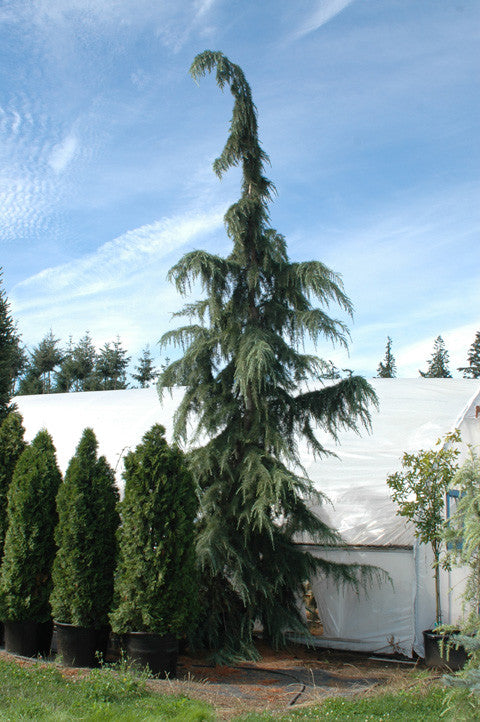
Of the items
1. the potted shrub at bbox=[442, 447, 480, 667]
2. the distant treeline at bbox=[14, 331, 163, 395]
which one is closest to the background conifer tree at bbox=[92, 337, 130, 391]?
the distant treeline at bbox=[14, 331, 163, 395]

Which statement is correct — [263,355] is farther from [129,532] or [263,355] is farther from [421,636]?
[421,636]

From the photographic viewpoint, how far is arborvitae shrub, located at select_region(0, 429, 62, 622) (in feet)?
23.7

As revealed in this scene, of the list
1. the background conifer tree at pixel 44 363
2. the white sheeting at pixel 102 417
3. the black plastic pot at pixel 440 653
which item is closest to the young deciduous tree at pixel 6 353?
the white sheeting at pixel 102 417

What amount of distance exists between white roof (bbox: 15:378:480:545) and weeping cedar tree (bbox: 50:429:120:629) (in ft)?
6.43

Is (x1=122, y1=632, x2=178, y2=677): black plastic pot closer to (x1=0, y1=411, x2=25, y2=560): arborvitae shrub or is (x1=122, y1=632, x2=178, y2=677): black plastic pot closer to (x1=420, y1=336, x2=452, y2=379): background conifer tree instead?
(x1=0, y1=411, x2=25, y2=560): arborvitae shrub

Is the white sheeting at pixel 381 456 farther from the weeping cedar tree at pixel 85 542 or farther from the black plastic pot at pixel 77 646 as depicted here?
the black plastic pot at pixel 77 646

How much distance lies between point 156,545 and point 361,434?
500 centimetres

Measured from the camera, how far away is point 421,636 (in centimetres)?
786

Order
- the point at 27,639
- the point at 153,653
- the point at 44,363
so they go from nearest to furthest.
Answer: the point at 153,653 → the point at 27,639 → the point at 44,363

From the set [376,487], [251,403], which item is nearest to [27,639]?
[251,403]

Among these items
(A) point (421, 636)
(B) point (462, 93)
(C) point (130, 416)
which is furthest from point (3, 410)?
(B) point (462, 93)

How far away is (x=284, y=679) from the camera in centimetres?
661

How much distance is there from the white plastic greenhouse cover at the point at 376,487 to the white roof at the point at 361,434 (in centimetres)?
2

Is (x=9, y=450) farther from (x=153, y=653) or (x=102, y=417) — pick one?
(x=102, y=417)
